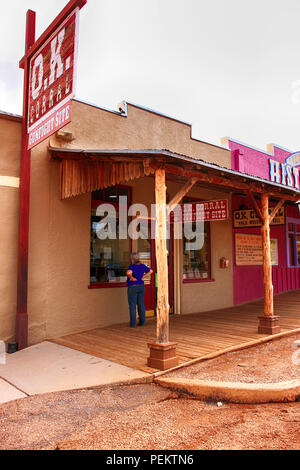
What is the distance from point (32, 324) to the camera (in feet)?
22.5

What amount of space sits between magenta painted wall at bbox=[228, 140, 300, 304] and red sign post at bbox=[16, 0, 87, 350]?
7013 mm

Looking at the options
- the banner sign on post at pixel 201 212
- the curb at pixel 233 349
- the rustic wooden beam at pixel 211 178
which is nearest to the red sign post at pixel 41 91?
the rustic wooden beam at pixel 211 178

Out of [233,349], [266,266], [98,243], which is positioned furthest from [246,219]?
[233,349]

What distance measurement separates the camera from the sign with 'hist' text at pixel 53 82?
518 cm

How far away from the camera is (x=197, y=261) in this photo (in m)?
10.5

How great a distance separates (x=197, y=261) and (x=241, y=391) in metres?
6.37

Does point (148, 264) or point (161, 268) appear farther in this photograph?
point (148, 264)

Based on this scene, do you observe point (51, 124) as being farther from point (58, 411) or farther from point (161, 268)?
point (58, 411)

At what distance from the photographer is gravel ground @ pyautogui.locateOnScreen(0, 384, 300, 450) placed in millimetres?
3209

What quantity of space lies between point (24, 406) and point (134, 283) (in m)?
4.05

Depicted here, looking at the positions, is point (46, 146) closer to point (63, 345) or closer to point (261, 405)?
point (63, 345)

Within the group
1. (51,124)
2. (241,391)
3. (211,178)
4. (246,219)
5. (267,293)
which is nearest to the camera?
A: (241,391)

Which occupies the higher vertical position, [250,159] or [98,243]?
[250,159]

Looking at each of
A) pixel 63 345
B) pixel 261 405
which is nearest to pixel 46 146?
pixel 63 345
